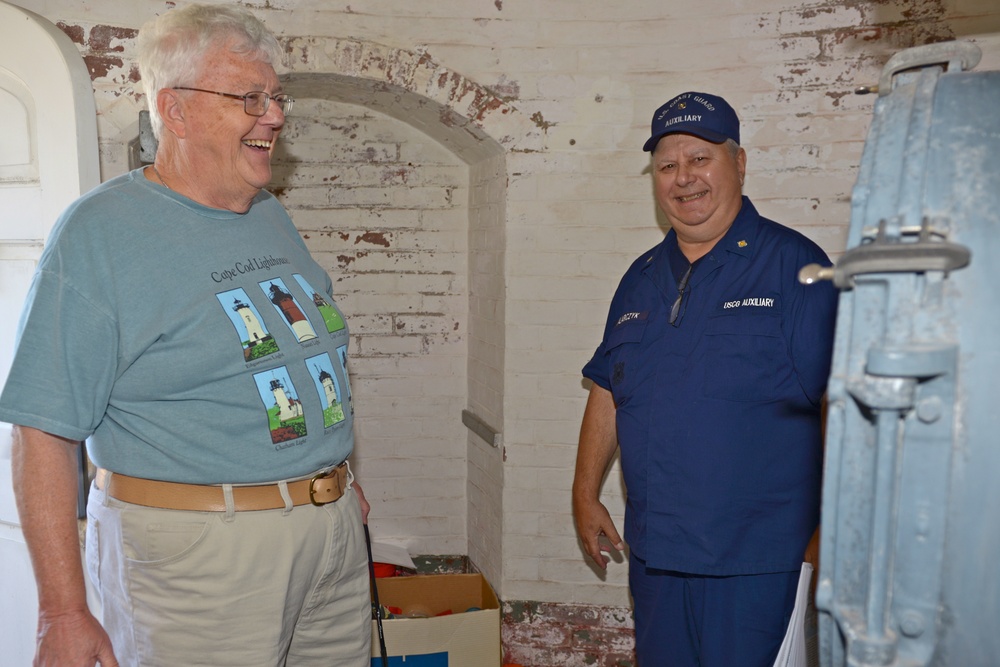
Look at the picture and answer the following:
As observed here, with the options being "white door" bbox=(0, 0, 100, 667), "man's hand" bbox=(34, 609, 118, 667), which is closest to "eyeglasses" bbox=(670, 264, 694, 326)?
"man's hand" bbox=(34, 609, 118, 667)

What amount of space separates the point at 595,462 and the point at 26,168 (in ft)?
6.08

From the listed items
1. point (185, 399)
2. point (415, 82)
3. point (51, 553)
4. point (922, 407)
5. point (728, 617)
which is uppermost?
point (415, 82)

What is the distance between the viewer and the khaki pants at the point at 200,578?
154 cm

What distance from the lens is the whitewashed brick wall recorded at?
2.63 meters

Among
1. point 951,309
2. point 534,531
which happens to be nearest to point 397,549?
point 534,531

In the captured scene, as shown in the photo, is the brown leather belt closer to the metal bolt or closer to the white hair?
the white hair

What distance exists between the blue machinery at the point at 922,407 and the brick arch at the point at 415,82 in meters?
2.01

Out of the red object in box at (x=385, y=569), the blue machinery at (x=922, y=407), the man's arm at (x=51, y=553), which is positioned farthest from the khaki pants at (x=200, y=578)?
the red object in box at (x=385, y=569)

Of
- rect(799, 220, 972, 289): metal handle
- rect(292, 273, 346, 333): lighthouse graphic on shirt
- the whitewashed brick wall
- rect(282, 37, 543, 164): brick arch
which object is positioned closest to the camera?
rect(799, 220, 972, 289): metal handle

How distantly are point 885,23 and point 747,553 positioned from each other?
1.77m

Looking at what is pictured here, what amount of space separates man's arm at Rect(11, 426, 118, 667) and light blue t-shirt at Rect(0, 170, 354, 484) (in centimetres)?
6

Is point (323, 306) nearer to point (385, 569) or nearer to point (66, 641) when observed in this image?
point (66, 641)

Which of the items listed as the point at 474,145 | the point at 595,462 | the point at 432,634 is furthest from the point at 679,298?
the point at 432,634

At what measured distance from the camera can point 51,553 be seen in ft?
4.66
